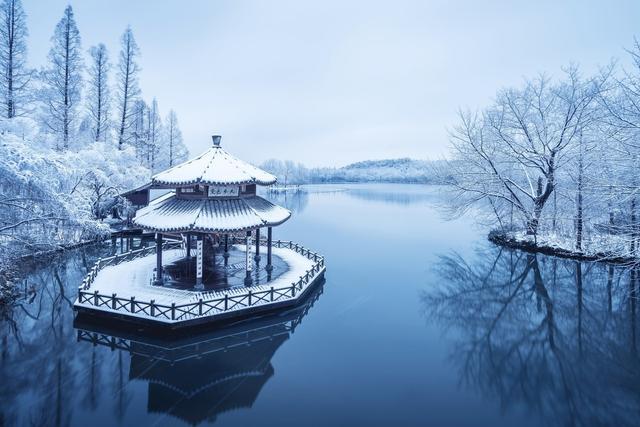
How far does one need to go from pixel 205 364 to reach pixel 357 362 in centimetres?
461

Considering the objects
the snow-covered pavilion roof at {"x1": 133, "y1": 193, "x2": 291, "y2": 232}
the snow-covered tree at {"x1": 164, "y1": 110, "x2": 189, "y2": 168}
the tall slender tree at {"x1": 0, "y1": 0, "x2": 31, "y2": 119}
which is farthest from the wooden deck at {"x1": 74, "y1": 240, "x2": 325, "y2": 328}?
the snow-covered tree at {"x1": 164, "y1": 110, "x2": 189, "y2": 168}

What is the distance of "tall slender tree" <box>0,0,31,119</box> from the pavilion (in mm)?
16468

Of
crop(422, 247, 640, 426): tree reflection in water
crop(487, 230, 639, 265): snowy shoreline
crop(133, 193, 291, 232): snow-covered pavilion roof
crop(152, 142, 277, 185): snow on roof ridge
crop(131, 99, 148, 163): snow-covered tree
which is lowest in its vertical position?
crop(422, 247, 640, 426): tree reflection in water

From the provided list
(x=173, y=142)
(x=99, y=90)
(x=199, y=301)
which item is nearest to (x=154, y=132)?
(x=173, y=142)

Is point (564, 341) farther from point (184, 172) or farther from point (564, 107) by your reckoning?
point (564, 107)

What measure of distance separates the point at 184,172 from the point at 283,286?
705 cm

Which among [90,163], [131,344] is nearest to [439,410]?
[131,344]

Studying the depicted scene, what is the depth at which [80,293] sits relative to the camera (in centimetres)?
1309

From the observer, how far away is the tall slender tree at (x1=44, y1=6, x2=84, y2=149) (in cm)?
2752

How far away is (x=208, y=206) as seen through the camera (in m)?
15.3

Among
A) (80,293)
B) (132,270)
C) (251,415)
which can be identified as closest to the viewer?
(251,415)

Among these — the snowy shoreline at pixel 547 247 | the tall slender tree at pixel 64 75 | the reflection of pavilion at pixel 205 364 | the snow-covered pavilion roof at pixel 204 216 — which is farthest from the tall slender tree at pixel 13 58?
the snowy shoreline at pixel 547 247

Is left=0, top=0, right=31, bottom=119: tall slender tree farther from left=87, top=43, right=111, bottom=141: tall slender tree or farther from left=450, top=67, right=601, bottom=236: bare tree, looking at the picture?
left=450, top=67, right=601, bottom=236: bare tree

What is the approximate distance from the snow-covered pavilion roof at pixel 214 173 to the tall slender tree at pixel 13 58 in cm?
1658
